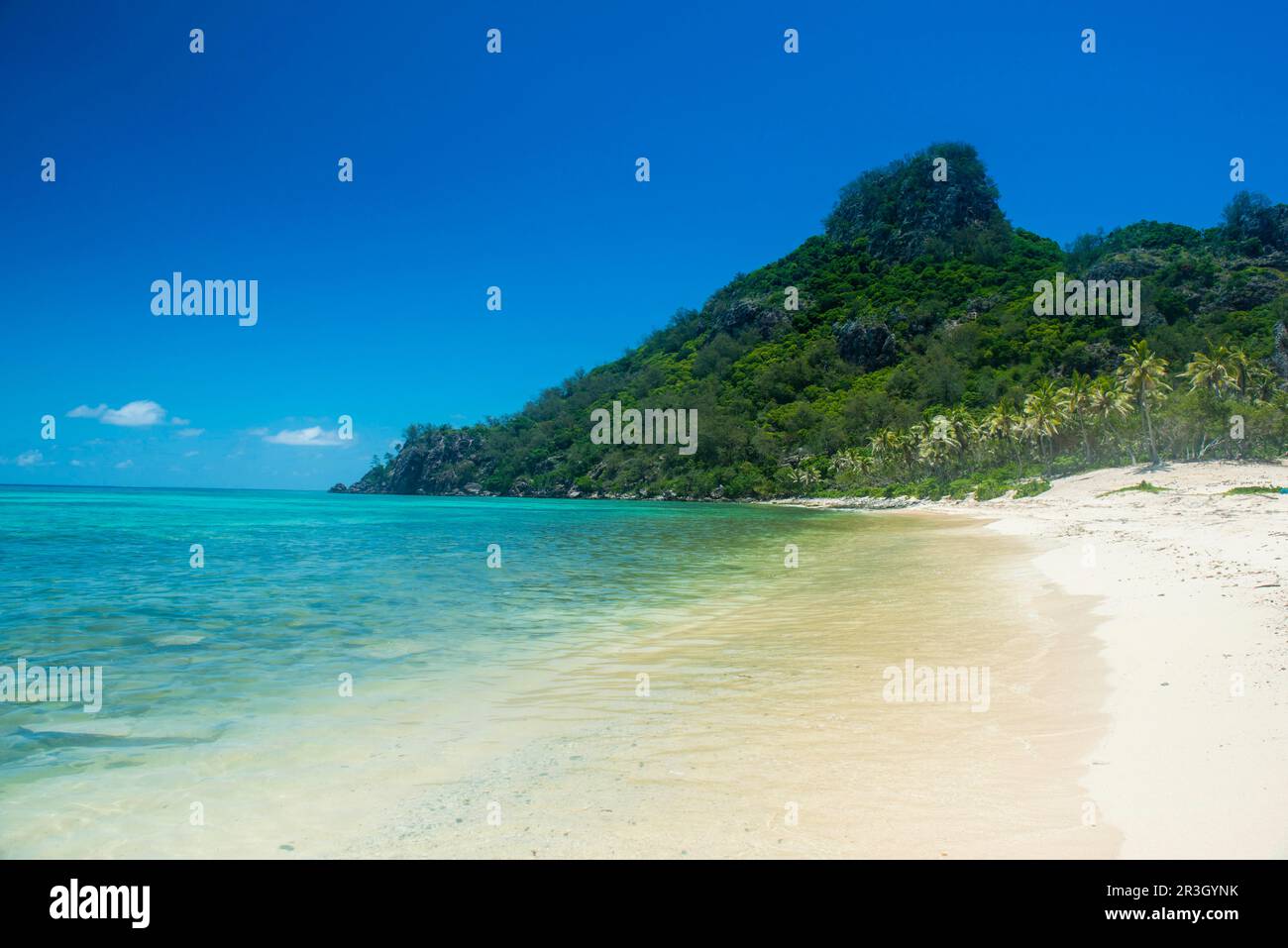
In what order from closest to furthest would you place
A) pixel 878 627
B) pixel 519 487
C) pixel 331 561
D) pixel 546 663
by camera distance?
pixel 546 663, pixel 878 627, pixel 331 561, pixel 519 487

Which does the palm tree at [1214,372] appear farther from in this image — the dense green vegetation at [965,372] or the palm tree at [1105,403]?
the palm tree at [1105,403]

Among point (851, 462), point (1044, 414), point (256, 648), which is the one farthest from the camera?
point (851, 462)

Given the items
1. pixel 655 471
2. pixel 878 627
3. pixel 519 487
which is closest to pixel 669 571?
pixel 878 627

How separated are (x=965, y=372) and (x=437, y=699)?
14646 centimetres

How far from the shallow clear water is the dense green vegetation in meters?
59.7

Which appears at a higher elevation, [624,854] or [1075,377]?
[1075,377]

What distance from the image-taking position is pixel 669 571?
23.7m

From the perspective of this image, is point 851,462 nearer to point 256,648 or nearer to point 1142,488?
point 1142,488

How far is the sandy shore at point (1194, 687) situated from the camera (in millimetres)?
4734

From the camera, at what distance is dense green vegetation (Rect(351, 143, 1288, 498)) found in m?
70.2

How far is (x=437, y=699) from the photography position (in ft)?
30.4

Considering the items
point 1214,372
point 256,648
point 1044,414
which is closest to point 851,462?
point 1044,414

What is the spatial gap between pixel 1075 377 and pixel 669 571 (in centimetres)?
6517
